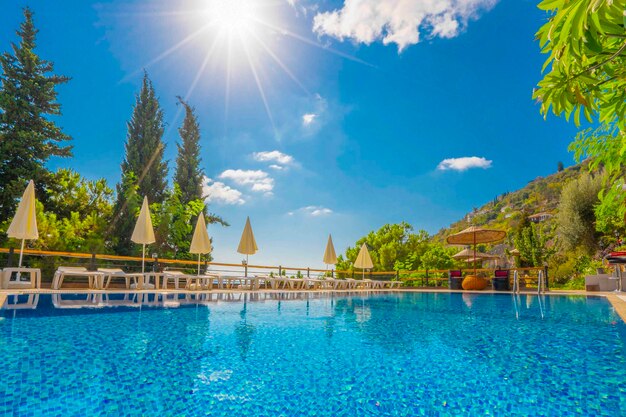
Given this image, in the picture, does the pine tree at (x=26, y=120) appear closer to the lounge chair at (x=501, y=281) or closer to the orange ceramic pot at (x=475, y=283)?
the orange ceramic pot at (x=475, y=283)

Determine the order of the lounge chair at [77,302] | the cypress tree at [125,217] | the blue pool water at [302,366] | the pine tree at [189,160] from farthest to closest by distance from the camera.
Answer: the pine tree at [189,160], the cypress tree at [125,217], the lounge chair at [77,302], the blue pool water at [302,366]

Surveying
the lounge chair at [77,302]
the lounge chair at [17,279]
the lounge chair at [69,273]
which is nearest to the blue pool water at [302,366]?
the lounge chair at [77,302]

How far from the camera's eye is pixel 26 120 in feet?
46.4

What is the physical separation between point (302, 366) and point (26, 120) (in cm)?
1622

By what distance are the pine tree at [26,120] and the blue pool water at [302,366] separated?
9035mm

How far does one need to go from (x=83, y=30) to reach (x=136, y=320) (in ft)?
39.7

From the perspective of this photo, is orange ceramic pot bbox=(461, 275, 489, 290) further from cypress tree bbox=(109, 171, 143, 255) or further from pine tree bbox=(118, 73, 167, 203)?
pine tree bbox=(118, 73, 167, 203)

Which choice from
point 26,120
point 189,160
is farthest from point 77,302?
point 189,160

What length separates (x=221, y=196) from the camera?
66.7 ft

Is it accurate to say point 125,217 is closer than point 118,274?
No

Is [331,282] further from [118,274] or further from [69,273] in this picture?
[69,273]

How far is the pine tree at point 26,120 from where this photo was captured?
43.4 ft

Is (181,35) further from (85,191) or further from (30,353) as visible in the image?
(30,353)

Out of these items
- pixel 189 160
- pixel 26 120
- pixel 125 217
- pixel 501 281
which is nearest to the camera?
pixel 26 120
